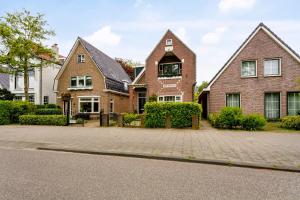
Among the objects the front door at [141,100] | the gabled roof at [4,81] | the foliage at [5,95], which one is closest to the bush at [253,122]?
the front door at [141,100]

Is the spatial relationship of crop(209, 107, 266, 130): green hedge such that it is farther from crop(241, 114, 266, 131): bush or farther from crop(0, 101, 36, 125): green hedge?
crop(0, 101, 36, 125): green hedge

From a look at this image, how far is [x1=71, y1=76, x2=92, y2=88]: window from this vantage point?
25.3 metres

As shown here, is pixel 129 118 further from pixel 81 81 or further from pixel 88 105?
pixel 81 81

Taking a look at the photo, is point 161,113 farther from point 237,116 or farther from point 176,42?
point 176,42

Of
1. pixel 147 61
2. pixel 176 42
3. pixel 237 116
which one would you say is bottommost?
pixel 237 116

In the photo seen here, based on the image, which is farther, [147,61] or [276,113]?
[147,61]

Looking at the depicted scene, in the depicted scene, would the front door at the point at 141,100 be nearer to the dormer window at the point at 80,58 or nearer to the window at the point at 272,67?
the dormer window at the point at 80,58

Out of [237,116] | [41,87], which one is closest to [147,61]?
[237,116]

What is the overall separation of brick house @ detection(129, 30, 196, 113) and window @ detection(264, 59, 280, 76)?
21.4 ft

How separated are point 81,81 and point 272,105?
20.7m

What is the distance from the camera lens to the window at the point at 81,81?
25.3 metres

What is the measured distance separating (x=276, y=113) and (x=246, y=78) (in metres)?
3.82

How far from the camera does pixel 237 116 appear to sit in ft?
45.5

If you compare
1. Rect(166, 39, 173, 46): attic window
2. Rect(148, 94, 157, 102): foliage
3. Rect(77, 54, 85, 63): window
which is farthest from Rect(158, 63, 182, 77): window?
Rect(77, 54, 85, 63): window
